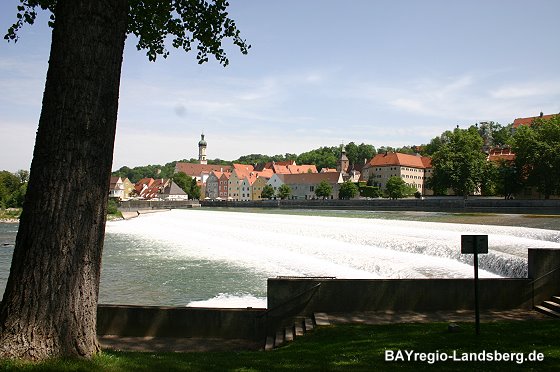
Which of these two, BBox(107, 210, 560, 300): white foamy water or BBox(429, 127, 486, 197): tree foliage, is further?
BBox(429, 127, 486, 197): tree foliage

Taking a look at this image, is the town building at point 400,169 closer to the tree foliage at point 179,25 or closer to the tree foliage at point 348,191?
the tree foliage at point 348,191

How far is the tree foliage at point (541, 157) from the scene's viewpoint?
70688 mm

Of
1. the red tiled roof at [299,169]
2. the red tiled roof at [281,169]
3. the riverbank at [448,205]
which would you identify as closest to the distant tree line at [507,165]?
the riverbank at [448,205]

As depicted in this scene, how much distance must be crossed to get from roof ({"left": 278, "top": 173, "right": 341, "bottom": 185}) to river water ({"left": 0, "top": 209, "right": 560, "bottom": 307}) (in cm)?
10612

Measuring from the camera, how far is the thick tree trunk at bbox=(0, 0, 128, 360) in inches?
217

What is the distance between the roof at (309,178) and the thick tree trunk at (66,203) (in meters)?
137

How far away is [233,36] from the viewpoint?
11906 millimetres

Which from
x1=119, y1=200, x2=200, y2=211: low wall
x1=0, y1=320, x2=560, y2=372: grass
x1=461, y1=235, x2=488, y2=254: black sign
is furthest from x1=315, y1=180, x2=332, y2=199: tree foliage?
x1=461, y1=235, x2=488, y2=254: black sign

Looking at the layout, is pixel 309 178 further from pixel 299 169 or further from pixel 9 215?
pixel 9 215

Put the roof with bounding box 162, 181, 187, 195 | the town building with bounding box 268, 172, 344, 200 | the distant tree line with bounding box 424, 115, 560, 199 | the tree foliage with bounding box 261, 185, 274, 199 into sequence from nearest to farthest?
the distant tree line with bounding box 424, 115, 560, 199, the town building with bounding box 268, 172, 344, 200, the tree foliage with bounding box 261, 185, 274, 199, the roof with bounding box 162, 181, 187, 195

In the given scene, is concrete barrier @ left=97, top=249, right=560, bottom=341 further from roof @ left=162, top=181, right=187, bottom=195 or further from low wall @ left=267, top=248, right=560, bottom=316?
roof @ left=162, top=181, right=187, bottom=195

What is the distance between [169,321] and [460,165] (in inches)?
3244

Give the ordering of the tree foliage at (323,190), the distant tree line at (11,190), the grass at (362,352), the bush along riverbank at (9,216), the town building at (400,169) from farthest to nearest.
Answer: the town building at (400,169), the tree foliage at (323,190), the distant tree line at (11,190), the bush along riverbank at (9,216), the grass at (362,352)

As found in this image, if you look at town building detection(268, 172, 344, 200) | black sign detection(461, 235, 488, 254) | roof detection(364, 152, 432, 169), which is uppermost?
roof detection(364, 152, 432, 169)
